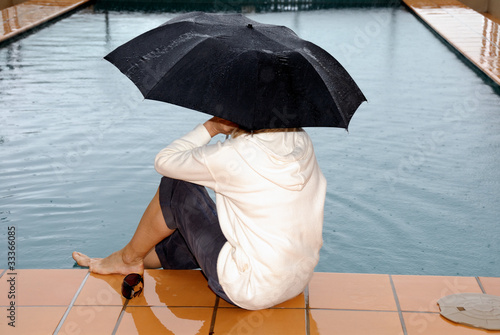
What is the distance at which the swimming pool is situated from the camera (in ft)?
9.51

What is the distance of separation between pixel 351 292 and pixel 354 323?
18 cm

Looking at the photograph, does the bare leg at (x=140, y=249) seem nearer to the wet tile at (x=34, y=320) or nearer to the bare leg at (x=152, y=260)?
the bare leg at (x=152, y=260)

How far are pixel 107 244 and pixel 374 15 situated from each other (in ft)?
23.1

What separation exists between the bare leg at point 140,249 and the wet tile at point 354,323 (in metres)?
0.52

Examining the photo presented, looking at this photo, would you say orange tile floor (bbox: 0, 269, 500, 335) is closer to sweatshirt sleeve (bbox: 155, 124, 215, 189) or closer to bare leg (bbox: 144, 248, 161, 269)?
bare leg (bbox: 144, 248, 161, 269)

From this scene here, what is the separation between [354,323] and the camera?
2.01m

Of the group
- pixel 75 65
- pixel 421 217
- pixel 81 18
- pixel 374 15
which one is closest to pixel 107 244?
pixel 421 217

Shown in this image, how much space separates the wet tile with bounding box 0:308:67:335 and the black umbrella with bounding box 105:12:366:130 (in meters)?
0.76

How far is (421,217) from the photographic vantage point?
315 centimetres

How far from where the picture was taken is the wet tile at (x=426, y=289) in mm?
2111

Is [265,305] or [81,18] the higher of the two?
[265,305]

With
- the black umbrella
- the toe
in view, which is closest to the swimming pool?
the toe

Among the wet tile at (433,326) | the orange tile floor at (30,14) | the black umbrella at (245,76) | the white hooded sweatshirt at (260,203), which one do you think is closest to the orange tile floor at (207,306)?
the wet tile at (433,326)

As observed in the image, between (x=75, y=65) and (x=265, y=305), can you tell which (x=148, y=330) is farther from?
(x=75, y=65)
